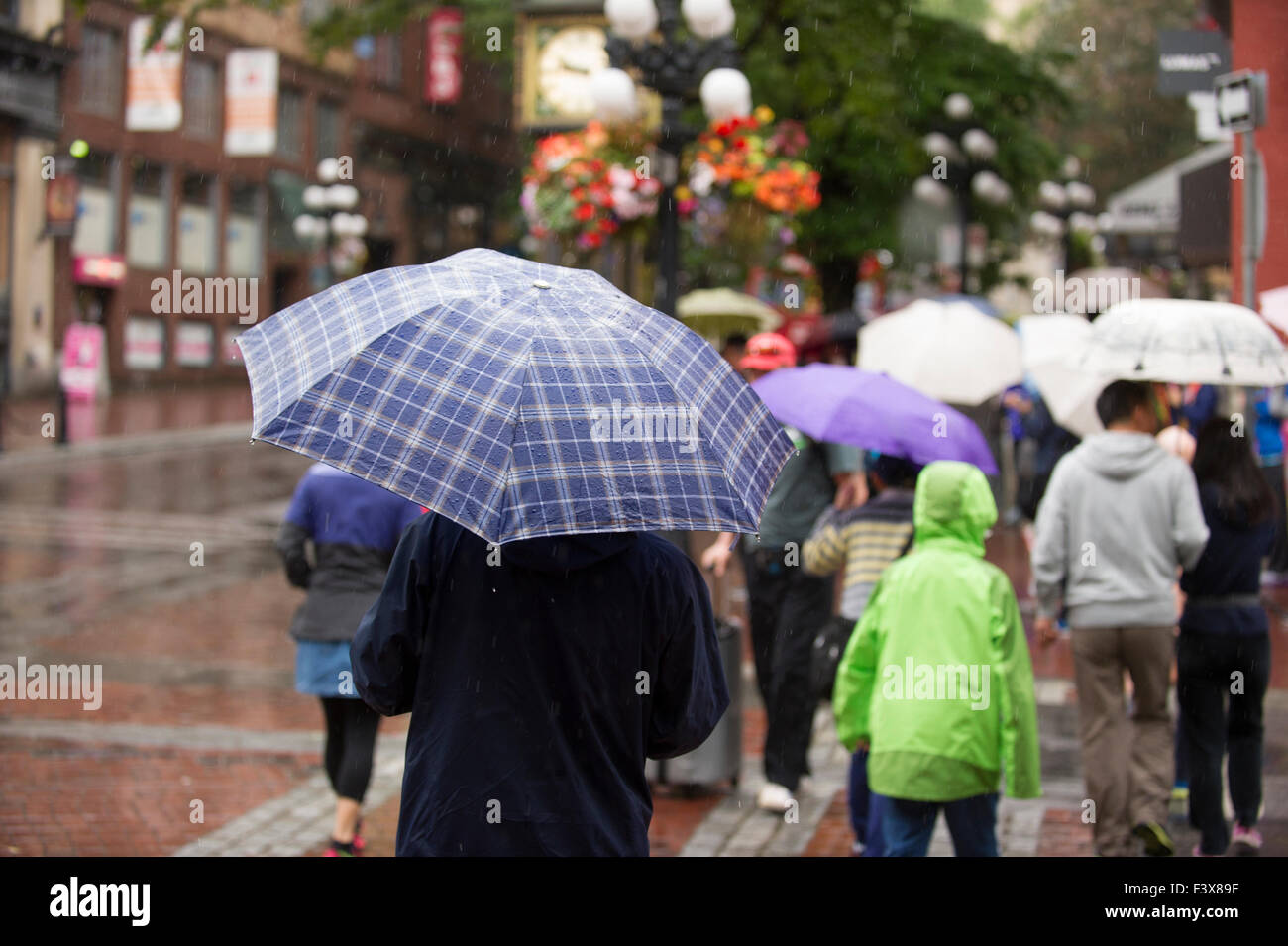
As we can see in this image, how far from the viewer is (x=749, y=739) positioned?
8.33 meters

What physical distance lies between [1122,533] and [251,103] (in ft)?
83.1

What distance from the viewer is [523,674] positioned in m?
3.03

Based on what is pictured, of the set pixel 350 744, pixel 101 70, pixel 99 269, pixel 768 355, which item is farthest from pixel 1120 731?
pixel 101 70

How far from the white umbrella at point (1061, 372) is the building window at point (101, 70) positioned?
29857mm

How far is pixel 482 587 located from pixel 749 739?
5.50m

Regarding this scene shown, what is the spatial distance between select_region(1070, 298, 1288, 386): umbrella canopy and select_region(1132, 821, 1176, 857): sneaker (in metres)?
1.72

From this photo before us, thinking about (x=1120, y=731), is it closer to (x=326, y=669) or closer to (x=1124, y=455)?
(x=1124, y=455)

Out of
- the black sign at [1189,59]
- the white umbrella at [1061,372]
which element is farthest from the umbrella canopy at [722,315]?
the white umbrella at [1061,372]

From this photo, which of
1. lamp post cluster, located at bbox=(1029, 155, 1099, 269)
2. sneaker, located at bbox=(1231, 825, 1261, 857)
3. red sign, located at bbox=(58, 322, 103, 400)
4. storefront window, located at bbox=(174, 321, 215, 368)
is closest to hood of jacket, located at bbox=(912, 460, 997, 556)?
sneaker, located at bbox=(1231, 825, 1261, 857)

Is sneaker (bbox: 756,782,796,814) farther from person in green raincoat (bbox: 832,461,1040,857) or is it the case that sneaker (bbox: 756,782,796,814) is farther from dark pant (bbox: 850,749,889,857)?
person in green raincoat (bbox: 832,461,1040,857)

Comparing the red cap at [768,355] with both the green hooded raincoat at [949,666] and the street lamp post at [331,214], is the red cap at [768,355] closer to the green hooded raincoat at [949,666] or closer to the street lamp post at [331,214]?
the green hooded raincoat at [949,666]

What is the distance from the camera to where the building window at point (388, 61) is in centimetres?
4878

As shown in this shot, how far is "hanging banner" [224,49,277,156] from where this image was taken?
2778cm
